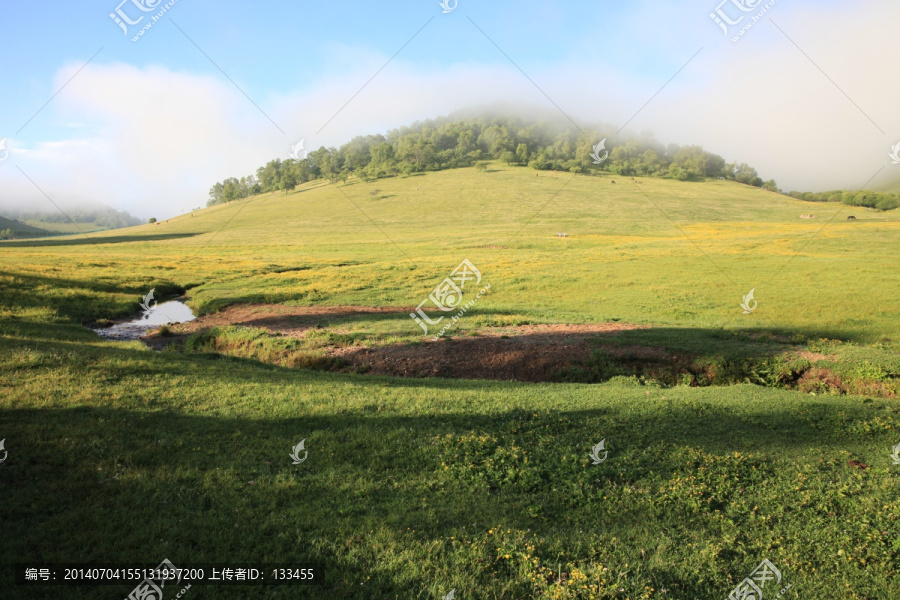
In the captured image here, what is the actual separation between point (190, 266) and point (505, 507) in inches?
2265

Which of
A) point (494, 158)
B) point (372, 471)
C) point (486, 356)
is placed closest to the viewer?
point (372, 471)

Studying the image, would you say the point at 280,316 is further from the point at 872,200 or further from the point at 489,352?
the point at 872,200

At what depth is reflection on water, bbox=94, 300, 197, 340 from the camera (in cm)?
2752

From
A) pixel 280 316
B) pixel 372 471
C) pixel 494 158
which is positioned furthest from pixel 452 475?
pixel 494 158

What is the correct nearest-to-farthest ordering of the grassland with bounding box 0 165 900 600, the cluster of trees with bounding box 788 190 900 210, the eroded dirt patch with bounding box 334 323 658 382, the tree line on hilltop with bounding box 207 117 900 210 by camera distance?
the grassland with bounding box 0 165 900 600
the eroded dirt patch with bounding box 334 323 658 382
the cluster of trees with bounding box 788 190 900 210
the tree line on hilltop with bounding box 207 117 900 210

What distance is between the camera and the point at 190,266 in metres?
55.6

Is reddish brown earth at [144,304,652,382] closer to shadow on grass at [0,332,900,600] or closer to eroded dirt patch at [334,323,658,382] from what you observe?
eroded dirt patch at [334,323,658,382]

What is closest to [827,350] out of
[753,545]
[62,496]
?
[753,545]

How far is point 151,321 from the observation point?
103 feet

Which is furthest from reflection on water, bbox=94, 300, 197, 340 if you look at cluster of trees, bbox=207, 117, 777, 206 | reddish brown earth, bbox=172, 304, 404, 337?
cluster of trees, bbox=207, 117, 777, 206

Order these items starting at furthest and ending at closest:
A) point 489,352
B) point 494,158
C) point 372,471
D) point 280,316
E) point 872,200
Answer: point 494,158, point 872,200, point 280,316, point 489,352, point 372,471

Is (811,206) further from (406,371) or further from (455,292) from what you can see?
(406,371)

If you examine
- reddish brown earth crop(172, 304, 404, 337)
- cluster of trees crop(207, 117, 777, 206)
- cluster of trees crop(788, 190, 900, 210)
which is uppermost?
cluster of trees crop(207, 117, 777, 206)

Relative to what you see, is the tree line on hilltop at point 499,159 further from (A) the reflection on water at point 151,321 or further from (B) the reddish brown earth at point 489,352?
(B) the reddish brown earth at point 489,352
